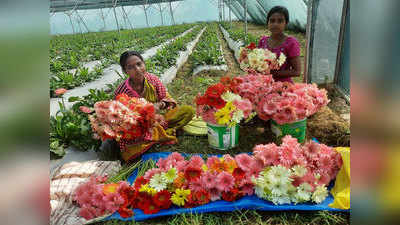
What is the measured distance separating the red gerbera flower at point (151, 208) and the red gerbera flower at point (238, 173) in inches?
23.4

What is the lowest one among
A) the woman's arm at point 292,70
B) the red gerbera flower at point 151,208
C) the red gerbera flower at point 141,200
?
the red gerbera flower at point 151,208

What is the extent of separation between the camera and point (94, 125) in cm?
231

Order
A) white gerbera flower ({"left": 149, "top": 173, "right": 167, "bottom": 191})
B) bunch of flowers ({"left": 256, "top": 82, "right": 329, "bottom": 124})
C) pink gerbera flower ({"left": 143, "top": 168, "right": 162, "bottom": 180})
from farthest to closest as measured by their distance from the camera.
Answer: bunch of flowers ({"left": 256, "top": 82, "right": 329, "bottom": 124}) < pink gerbera flower ({"left": 143, "top": 168, "right": 162, "bottom": 180}) < white gerbera flower ({"left": 149, "top": 173, "right": 167, "bottom": 191})

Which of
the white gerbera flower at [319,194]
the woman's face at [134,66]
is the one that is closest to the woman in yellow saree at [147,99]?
the woman's face at [134,66]

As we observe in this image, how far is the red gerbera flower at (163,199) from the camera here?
1.91 meters

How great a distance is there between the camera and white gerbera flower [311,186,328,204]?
1861mm

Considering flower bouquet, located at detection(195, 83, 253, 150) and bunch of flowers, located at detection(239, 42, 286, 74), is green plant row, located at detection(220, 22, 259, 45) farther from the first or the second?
flower bouquet, located at detection(195, 83, 253, 150)

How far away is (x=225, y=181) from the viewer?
6.38ft

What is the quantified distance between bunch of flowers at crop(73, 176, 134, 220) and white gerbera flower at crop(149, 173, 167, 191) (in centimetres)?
16

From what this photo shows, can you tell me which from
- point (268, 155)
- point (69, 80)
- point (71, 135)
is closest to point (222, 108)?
point (268, 155)

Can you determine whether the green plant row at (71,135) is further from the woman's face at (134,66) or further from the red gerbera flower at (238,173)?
the red gerbera flower at (238,173)

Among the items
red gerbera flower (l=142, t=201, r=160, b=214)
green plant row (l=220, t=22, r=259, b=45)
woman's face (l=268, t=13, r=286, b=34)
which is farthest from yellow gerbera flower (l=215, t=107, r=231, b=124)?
green plant row (l=220, t=22, r=259, b=45)
